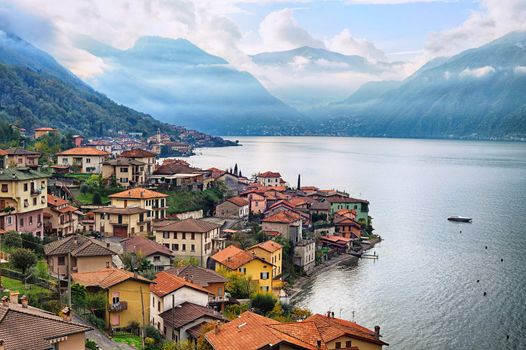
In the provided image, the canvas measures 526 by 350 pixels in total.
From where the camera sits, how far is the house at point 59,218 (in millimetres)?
36219

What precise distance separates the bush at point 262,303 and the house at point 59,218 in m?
14.4

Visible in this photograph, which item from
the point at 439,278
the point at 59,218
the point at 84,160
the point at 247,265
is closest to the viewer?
the point at 247,265

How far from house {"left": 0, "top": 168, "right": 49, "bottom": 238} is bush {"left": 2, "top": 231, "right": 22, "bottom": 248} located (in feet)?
8.93

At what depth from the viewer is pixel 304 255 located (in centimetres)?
4556

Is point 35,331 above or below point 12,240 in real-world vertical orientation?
above

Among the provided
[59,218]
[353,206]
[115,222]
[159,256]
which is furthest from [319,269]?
[353,206]

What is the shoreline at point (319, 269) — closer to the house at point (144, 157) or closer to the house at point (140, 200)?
the house at point (140, 200)

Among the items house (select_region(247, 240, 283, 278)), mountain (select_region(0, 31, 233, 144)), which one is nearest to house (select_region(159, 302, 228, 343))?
house (select_region(247, 240, 283, 278))

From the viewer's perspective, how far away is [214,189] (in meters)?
58.8

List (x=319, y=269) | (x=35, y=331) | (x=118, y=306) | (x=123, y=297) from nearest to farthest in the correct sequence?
(x=35, y=331), (x=118, y=306), (x=123, y=297), (x=319, y=269)

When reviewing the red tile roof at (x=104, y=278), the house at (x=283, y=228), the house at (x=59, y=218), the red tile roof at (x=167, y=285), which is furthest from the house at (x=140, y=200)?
the red tile roof at (x=104, y=278)

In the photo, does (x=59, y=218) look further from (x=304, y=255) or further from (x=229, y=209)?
(x=304, y=255)

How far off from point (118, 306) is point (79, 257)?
17.9 feet

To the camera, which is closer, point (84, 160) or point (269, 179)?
point (84, 160)
